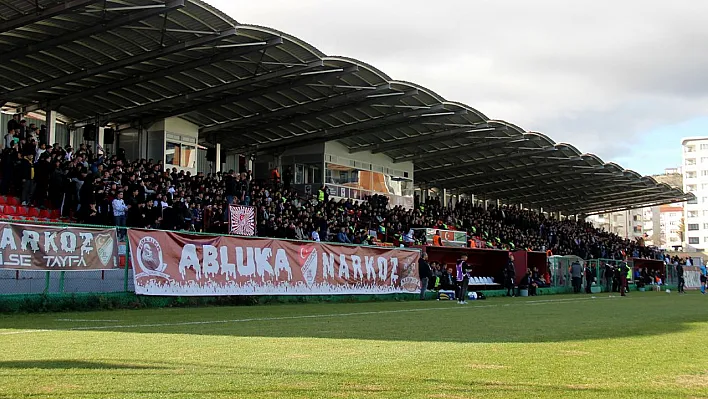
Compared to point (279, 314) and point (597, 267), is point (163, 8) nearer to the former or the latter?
point (279, 314)

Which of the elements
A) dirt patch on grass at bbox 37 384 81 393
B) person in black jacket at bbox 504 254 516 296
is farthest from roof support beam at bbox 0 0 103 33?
person in black jacket at bbox 504 254 516 296

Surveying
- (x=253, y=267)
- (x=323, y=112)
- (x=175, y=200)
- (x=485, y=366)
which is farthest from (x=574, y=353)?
(x=323, y=112)

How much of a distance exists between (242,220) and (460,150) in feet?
84.5

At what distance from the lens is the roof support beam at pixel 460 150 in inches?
1918

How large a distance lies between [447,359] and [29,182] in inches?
677

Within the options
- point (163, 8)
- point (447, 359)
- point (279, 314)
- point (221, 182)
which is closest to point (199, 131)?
point (221, 182)

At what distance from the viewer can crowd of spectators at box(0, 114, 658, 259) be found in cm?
2330

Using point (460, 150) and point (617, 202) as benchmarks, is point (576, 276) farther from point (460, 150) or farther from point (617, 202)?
A: point (617, 202)

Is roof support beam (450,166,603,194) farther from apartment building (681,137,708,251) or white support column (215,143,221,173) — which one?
apartment building (681,137,708,251)

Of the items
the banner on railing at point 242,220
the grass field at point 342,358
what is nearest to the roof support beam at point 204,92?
the banner on railing at point 242,220

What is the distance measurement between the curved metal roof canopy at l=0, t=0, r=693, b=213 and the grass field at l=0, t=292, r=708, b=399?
14.6 m

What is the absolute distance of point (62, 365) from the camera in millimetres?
8109

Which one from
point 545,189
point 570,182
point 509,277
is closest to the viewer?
point 509,277

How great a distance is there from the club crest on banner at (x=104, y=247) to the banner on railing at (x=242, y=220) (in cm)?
941
